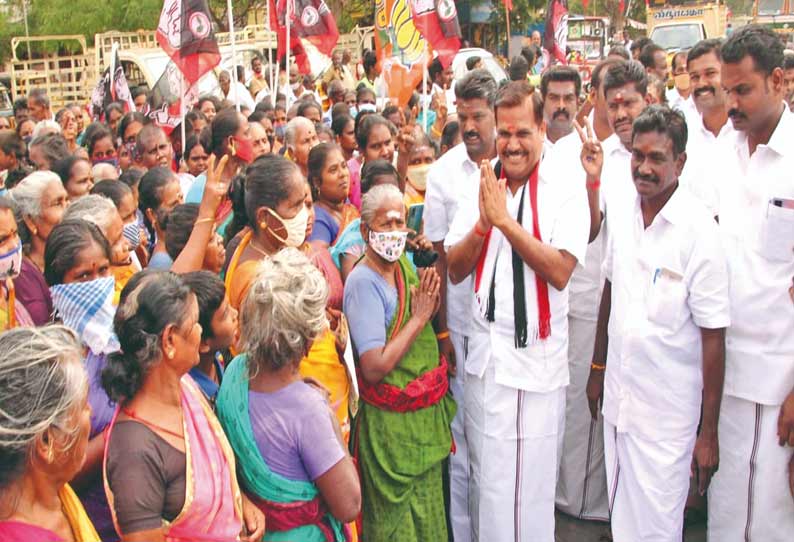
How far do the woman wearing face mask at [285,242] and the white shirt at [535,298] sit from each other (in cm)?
67

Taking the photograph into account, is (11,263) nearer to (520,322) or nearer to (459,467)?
(520,322)

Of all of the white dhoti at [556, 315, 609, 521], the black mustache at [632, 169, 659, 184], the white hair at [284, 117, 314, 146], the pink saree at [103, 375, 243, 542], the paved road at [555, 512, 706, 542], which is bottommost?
the paved road at [555, 512, 706, 542]

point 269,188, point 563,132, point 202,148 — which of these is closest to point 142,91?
point 202,148

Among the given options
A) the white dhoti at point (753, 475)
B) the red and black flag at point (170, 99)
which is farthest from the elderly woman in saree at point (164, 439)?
the red and black flag at point (170, 99)

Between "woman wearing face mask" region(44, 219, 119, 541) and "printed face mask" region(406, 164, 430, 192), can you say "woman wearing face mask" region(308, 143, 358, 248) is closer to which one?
"printed face mask" region(406, 164, 430, 192)

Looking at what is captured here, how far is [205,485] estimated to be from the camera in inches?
87.7

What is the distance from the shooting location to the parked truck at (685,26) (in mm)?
18234

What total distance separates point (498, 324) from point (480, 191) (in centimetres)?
56

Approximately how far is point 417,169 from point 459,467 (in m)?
1.98

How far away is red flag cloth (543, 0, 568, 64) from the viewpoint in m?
9.43

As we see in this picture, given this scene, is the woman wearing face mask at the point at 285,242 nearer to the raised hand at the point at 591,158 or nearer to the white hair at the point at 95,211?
the white hair at the point at 95,211

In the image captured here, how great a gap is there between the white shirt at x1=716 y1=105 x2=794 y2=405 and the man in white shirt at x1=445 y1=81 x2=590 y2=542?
633mm

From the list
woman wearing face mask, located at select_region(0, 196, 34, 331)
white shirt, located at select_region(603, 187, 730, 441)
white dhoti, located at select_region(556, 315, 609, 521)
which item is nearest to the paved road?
white dhoti, located at select_region(556, 315, 609, 521)

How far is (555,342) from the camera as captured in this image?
3443mm
